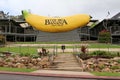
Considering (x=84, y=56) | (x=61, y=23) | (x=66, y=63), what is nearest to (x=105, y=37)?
(x=61, y=23)

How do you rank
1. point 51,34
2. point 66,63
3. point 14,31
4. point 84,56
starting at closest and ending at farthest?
1. point 66,63
2. point 84,56
3. point 51,34
4. point 14,31

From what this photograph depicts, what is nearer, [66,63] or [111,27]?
[66,63]

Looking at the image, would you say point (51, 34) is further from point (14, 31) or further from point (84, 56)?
point (84, 56)

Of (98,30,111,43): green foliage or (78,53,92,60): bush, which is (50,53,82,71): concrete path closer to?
(78,53,92,60): bush

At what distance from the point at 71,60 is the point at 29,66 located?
17.6 ft

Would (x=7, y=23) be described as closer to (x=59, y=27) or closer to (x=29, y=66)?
(x=59, y=27)

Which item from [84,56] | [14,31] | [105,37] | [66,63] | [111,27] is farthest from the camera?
[14,31]

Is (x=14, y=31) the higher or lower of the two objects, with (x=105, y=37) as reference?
higher

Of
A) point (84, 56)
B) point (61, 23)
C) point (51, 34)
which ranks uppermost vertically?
point (61, 23)

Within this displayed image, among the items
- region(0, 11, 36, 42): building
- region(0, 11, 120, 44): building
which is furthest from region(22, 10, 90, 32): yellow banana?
region(0, 11, 36, 42): building

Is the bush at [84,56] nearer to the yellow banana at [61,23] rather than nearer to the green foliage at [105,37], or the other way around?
the green foliage at [105,37]

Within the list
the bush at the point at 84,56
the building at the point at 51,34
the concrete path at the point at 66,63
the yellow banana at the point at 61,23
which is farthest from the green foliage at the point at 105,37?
the concrete path at the point at 66,63

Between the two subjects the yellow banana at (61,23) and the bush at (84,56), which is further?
the yellow banana at (61,23)

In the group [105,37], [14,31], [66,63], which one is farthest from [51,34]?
[66,63]
